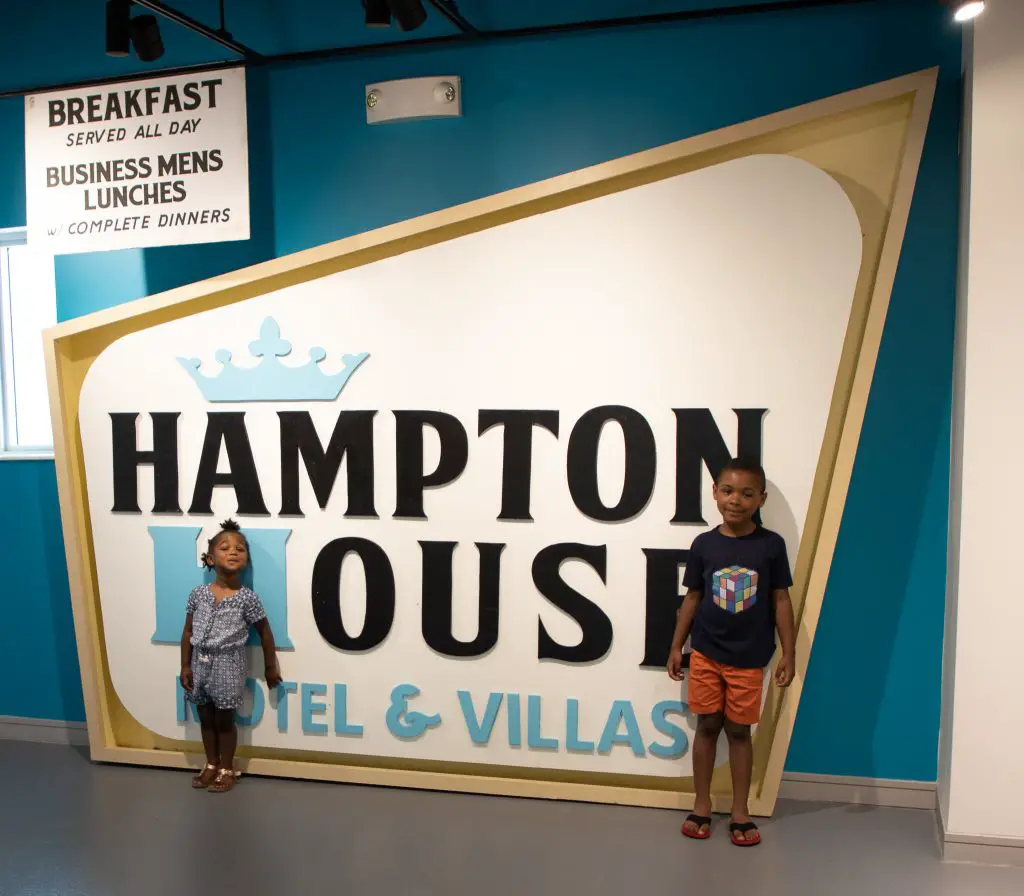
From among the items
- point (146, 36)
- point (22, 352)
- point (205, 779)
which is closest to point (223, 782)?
point (205, 779)

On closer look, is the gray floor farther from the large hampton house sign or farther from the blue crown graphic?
the blue crown graphic

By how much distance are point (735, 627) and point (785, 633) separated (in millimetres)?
179

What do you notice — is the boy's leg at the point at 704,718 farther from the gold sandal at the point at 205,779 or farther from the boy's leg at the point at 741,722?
the gold sandal at the point at 205,779

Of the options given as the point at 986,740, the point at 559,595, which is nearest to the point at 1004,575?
the point at 986,740

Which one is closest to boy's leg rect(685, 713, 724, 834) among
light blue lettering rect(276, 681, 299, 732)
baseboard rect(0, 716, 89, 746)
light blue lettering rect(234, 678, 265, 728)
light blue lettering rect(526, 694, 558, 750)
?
light blue lettering rect(526, 694, 558, 750)

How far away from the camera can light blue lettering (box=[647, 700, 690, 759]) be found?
3.15 meters

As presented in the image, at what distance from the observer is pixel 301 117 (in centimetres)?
348

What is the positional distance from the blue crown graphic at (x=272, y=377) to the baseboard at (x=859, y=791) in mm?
2216

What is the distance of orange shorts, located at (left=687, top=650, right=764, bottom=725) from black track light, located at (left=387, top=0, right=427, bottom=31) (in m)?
2.28

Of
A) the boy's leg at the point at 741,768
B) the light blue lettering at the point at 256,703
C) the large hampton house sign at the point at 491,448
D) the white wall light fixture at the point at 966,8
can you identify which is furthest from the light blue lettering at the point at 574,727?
the white wall light fixture at the point at 966,8

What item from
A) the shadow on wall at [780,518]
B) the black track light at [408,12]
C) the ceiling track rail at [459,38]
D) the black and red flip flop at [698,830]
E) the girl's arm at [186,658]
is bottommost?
the black and red flip flop at [698,830]

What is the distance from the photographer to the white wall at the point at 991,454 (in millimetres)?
2693

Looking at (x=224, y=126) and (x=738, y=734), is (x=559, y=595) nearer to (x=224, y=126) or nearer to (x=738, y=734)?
(x=738, y=734)

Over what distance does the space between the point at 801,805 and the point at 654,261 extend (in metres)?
2.01
